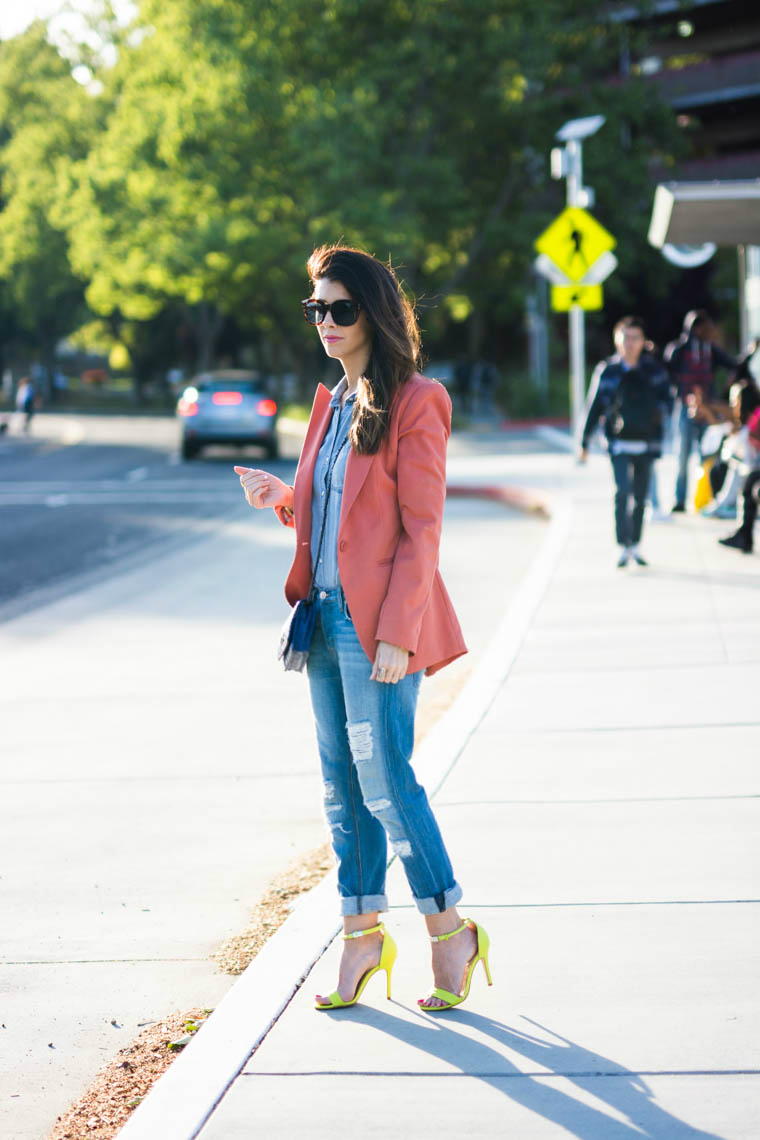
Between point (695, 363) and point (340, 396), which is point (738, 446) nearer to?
point (695, 363)

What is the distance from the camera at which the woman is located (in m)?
3.70

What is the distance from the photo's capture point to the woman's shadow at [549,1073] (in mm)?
3129

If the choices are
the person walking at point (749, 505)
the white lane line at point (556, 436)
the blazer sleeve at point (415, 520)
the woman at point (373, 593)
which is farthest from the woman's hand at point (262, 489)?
the white lane line at point (556, 436)

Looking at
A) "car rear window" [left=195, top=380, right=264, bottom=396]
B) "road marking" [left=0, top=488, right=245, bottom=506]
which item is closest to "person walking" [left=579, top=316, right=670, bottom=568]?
"road marking" [left=0, top=488, right=245, bottom=506]

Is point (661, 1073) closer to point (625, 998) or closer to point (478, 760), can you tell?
point (625, 998)

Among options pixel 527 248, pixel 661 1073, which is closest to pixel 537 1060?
pixel 661 1073

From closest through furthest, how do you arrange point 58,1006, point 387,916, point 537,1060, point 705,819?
point 537,1060 → point 58,1006 → point 387,916 → point 705,819

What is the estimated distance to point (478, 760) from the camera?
253 inches

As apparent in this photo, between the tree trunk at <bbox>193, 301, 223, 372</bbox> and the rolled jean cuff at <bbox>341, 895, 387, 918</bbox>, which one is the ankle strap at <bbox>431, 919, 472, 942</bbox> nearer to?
the rolled jean cuff at <bbox>341, 895, 387, 918</bbox>

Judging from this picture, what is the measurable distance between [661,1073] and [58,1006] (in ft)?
5.58

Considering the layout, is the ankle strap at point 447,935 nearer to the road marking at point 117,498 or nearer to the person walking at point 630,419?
the person walking at point 630,419

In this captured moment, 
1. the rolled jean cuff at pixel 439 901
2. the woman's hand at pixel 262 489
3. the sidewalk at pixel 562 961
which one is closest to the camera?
the sidewalk at pixel 562 961

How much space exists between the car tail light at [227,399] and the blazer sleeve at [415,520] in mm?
24886

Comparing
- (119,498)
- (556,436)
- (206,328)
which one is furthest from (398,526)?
(206,328)
